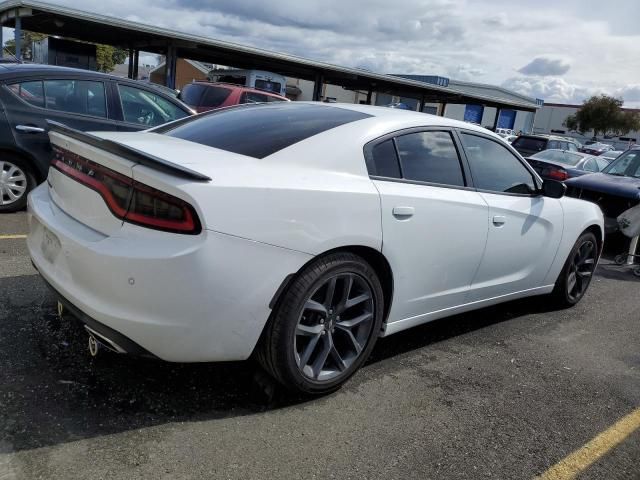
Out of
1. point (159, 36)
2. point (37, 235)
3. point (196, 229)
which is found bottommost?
point (37, 235)

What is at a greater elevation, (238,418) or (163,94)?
(163,94)

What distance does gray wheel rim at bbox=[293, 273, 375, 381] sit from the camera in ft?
9.35

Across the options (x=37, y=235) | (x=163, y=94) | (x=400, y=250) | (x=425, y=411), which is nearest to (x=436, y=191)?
(x=400, y=250)

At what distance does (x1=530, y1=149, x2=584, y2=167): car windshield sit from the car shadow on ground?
35.8 ft

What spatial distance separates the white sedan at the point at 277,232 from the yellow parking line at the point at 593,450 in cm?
111

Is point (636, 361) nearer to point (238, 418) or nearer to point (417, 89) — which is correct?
point (238, 418)

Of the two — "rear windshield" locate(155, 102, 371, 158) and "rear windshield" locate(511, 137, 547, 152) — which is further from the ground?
"rear windshield" locate(155, 102, 371, 158)

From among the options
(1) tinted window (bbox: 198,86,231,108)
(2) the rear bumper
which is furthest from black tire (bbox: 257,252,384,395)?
(1) tinted window (bbox: 198,86,231,108)

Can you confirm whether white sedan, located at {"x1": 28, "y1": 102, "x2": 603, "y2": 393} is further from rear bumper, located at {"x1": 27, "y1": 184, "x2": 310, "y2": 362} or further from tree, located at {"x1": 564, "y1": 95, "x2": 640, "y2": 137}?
tree, located at {"x1": 564, "y1": 95, "x2": 640, "y2": 137}

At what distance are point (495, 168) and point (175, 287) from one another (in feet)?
8.50

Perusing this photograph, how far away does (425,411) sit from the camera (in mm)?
3055

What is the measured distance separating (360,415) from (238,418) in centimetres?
63

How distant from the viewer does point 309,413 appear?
2898 millimetres

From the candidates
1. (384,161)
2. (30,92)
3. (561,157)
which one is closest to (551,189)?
(384,161)
